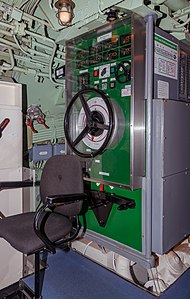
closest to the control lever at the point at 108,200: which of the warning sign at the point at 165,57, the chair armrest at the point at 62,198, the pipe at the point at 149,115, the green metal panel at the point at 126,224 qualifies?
the green metal panel at the point at 126,224

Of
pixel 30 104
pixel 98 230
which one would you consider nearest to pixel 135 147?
pixel 98 230

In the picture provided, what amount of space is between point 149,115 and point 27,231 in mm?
1143

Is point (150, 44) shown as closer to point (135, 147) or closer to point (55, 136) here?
point (135, 147)

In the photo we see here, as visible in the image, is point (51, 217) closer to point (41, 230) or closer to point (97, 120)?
point (41, 230)

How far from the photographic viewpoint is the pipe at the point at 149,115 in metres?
1.73

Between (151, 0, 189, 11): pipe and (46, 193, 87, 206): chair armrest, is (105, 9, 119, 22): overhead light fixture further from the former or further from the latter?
(46, 193, 87, 206): chair armrest

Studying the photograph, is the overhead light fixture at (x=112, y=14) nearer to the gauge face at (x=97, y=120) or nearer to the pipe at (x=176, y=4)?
the pipe at (x=176, y=4)

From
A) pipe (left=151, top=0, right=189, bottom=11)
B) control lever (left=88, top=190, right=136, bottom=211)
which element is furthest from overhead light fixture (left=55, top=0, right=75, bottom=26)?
control lever (left=88, top=190, right=136, bottom=211)

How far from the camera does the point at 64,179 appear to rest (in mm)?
1911

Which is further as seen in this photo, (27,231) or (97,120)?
(97,120)

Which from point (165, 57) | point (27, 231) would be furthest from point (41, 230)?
point (165, 57)

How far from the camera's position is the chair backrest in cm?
182

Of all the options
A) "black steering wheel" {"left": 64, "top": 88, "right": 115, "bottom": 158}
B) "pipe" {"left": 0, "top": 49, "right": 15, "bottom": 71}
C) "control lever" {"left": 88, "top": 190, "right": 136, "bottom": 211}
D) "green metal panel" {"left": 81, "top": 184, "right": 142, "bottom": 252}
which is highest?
"pipe" {"left": 0, "top": 49, "right": 15, "bottom": 71}

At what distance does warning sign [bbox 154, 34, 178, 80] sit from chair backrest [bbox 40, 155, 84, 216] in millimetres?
922
